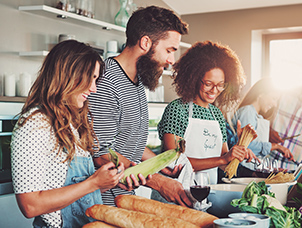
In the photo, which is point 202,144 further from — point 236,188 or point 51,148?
point 51,148

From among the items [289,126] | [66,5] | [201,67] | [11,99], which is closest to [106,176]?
[201,67]

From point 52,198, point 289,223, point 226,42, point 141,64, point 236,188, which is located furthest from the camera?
point 226,42

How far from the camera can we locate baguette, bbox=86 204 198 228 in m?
1.05

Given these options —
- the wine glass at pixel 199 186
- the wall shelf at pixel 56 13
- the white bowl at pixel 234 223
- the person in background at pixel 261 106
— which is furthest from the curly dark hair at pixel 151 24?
the wall shelf at pixel 56 13

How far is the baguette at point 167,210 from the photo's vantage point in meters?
1.12

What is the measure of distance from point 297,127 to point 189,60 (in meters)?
2.04

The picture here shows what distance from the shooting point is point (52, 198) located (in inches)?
49.8

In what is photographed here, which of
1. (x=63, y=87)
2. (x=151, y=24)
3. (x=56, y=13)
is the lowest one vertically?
(x=63, y=87)

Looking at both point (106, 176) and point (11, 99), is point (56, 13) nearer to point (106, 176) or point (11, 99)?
point (11, 99)

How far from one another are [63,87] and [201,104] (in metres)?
1.13

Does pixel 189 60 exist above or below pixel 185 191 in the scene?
above

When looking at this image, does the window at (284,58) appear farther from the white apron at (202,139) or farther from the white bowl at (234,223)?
the white bowl at (234,223)

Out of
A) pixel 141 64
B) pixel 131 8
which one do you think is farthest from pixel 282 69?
pixel 141 64

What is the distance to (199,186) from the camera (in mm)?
1385
